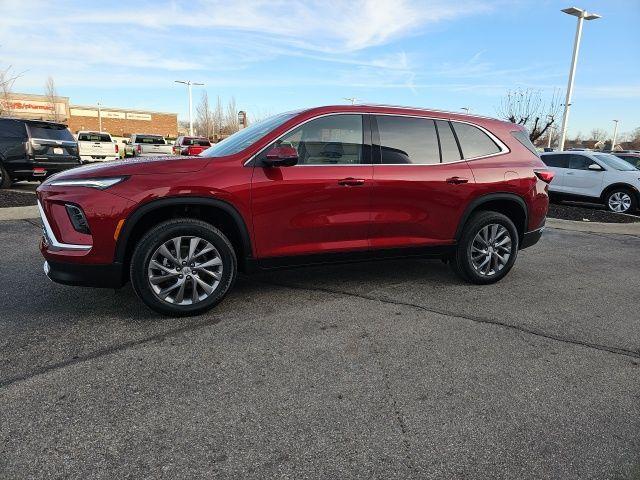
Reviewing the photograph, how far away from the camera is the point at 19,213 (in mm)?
8180

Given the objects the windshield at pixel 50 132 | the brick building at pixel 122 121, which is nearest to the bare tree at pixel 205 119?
the brick building at pixel 122 121

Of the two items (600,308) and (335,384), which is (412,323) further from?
(600,308)

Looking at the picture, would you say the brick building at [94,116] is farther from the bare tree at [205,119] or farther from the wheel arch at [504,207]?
the wheel arch at [504,207]

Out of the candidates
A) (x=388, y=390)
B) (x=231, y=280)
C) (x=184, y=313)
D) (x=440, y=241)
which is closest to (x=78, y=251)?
(x=184, y=313)

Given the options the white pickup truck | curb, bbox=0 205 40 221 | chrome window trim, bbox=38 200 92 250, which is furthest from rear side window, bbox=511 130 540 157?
the white pickup truck

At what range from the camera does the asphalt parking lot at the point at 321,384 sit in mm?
2219

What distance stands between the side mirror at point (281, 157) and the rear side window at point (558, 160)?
1091 cm

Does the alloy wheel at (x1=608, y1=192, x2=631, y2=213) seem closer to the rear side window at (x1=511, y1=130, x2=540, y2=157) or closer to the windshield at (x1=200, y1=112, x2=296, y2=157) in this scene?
the rear side window at (x1=511, y1=130, x2=540, y2=157)

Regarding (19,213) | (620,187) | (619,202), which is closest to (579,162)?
(620,187)

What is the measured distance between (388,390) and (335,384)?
33cm

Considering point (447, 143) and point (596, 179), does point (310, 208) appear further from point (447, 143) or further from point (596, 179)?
point (596, 179)

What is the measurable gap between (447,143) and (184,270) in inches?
114

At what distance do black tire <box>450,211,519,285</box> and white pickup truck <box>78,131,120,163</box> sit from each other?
57.5ft

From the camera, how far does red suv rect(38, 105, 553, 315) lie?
355cm
